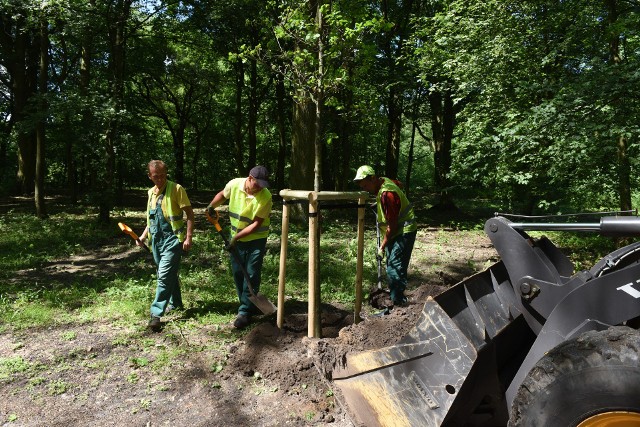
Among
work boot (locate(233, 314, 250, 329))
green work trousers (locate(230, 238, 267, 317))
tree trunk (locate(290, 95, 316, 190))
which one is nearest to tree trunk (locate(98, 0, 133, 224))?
tree trunk (locate(290, 95, 316, 190))

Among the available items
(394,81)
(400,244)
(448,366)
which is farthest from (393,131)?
(448,366)

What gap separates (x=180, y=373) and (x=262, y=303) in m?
1.23

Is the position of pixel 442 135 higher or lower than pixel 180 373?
higher

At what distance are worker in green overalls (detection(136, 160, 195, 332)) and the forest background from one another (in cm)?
179

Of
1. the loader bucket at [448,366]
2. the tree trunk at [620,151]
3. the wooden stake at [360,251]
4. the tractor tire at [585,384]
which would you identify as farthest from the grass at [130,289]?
the tractor tire at [585,384]

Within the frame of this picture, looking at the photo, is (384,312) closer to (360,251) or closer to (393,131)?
(360,251)

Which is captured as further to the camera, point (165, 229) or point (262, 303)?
point (165, 229)

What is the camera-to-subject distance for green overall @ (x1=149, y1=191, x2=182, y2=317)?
5.19 m

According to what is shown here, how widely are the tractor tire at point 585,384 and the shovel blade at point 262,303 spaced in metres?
3.35

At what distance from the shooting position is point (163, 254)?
17.3 ft

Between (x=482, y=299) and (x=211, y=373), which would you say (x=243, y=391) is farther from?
(x=482, y=299)

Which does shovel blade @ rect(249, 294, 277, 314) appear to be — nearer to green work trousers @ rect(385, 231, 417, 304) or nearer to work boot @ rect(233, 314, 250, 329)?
work boot @ rect(233, 314, 250, 329)

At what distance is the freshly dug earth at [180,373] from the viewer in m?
3.53

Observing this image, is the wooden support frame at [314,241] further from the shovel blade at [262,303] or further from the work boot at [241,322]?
the work boot at [241,322]
